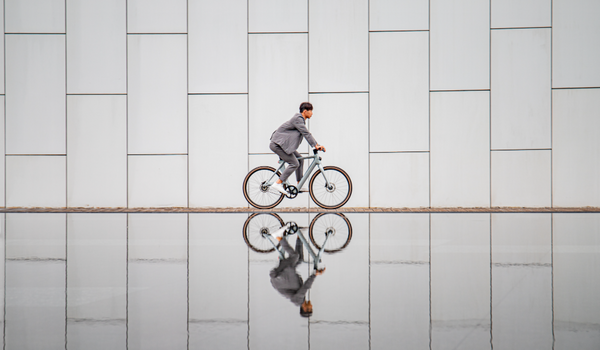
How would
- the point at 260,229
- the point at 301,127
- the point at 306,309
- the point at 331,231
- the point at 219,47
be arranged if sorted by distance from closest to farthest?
the point at 306,309 < the point at 331,231 < the point at 260,229 < the point at 301,127 < the point at 219,47

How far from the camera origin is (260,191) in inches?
408

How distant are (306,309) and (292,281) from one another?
78cm

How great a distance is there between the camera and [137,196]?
11.3 metres

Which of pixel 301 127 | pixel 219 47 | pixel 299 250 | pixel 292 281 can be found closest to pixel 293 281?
pixel 292 281

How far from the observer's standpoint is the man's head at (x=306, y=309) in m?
3.16

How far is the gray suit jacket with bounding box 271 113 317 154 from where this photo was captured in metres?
9.56

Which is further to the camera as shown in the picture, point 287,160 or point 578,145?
point 578,145

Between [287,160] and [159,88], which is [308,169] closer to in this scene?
[287,160]

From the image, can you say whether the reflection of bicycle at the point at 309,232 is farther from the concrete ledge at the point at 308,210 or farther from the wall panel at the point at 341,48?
the wall panel at the point at 341,48

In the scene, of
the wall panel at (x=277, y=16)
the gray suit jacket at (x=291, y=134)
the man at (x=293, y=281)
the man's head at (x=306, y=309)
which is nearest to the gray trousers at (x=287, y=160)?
the gray suit jacket at (x=291, y=134)

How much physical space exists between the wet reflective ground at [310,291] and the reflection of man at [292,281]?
0.06 m

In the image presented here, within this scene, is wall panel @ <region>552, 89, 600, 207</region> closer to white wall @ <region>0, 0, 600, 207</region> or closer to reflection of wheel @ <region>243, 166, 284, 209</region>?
white wall @ <region>0, 0, 600, 207</region>

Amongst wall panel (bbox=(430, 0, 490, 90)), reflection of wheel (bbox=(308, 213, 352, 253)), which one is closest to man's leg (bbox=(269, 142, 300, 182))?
reflection of wheel (bbox=(308, 213, 352, 253))

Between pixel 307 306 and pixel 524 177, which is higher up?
pixel 524 177
